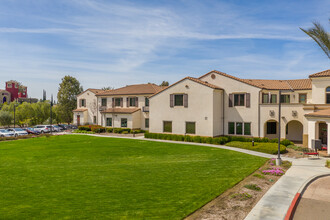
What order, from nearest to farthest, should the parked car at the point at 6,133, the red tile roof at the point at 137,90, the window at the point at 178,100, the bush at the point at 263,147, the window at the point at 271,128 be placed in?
the bush at the point at 263,147 < the window at the point at 271,128 < the window at the point at 178,100 < the parked car at the point at 6,133 < the red tile roof at the point at 137,90

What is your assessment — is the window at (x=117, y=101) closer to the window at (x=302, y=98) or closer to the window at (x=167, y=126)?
the window at (x=167, y=126)

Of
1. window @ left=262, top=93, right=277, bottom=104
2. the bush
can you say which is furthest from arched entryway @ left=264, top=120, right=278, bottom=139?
the bush

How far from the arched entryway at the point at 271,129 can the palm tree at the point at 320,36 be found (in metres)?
15.5

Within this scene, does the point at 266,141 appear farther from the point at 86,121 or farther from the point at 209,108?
the point at 86,121

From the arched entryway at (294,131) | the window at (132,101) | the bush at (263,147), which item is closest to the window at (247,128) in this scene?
the bush at (263,147)

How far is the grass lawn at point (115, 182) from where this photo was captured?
9.41 metres

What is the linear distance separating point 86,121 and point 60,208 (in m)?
41.1

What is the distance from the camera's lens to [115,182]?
42.8ft

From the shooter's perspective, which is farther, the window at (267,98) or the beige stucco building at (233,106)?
the window at (267,98)

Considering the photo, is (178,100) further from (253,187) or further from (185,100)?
(253,187)

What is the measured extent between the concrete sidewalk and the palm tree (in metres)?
7.60

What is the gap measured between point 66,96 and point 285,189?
55.1 m

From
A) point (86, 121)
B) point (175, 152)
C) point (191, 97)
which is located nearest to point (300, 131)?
point (191, 97)

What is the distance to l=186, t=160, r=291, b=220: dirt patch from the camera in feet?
30.2
